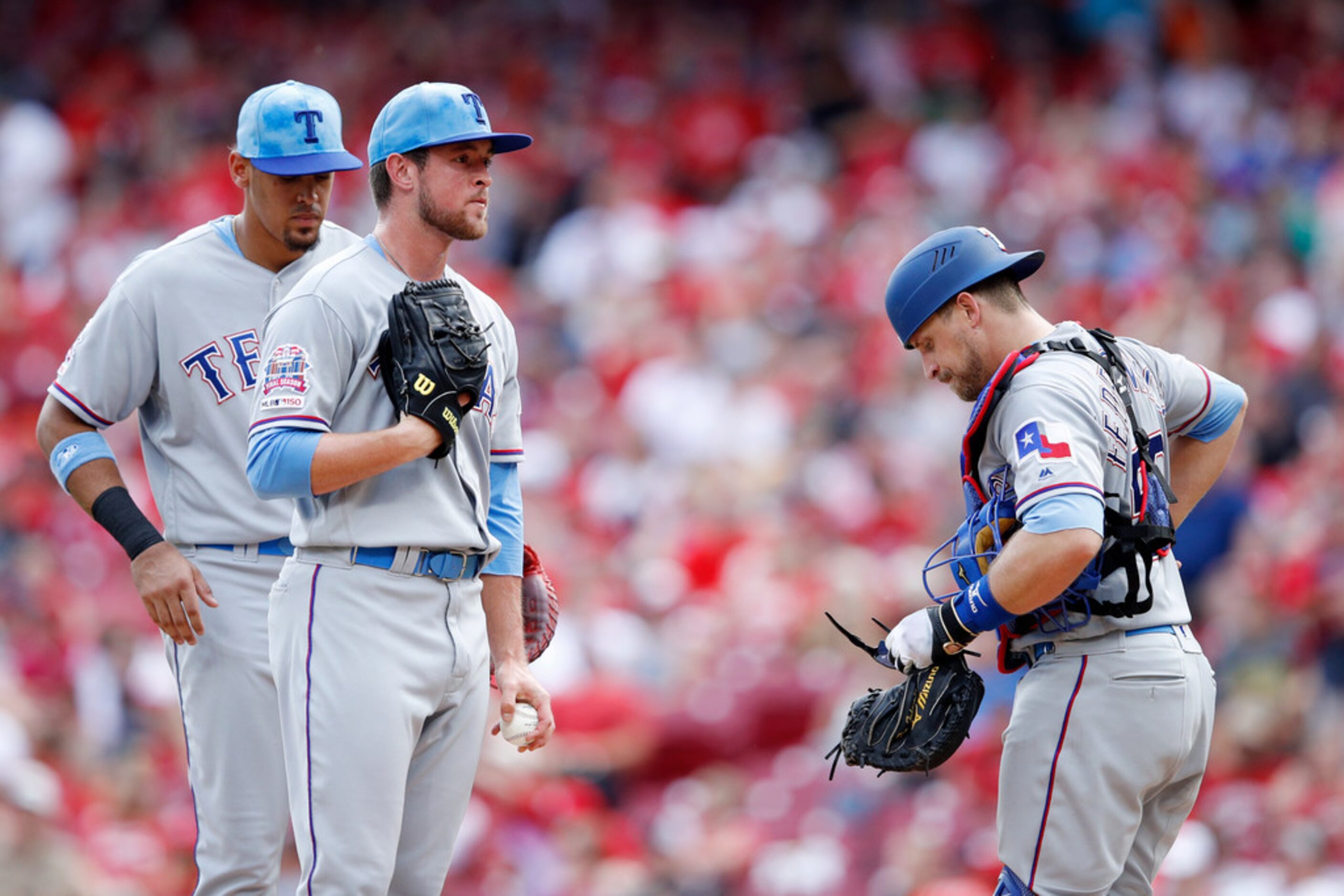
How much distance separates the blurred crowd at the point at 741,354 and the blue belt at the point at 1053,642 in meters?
3.09

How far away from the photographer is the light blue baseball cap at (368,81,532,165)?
3.53 metres

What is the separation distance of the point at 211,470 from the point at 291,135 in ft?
2.83

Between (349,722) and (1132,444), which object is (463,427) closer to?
(349,722)

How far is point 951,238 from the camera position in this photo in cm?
375

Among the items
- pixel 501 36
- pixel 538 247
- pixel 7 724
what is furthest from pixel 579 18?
pixel 7 724

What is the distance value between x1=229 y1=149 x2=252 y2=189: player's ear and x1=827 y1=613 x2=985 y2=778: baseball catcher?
187 cm

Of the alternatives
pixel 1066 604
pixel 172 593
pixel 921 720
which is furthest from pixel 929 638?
pixel 172 593

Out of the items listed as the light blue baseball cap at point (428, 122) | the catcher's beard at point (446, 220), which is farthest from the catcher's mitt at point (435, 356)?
the light blue baseball cap at point (428, 122)

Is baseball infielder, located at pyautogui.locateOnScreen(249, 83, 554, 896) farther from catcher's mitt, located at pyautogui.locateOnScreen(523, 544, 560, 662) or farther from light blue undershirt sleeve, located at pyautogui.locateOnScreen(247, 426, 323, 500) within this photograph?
catcher's mitt, located at pyautogui.locateOnScreen(523, 544, 560, 662)

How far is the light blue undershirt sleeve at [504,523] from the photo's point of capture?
3840 millimetres

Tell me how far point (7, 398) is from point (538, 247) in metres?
4.23

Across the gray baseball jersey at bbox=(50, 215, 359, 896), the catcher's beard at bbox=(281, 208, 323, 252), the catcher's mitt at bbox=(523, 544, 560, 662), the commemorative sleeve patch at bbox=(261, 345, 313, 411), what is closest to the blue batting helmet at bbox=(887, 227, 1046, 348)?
the catcher's mitt at bbox=(523, 544, 560, 662)

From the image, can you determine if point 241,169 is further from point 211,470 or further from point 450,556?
point 450,556

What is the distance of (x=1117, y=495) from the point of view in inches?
143
